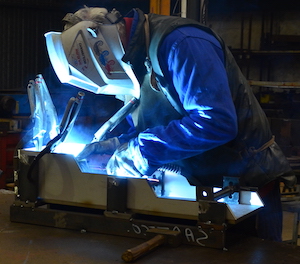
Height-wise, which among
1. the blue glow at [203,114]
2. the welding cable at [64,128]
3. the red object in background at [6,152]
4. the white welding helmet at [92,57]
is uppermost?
the white welding helmet at [92,57]

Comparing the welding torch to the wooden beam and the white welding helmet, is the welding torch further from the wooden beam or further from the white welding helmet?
the wooden beam

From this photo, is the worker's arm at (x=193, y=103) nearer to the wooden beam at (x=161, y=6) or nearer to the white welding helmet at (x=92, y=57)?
the white welding helmet at (x=92, y=57)

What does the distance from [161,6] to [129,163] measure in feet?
12.5

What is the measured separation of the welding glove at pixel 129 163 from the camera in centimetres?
178

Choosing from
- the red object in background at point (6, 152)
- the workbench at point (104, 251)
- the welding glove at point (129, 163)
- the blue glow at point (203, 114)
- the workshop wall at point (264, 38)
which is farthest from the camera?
the workshop wall at point (264, 38)

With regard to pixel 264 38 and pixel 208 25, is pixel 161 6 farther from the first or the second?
pixel 264 38

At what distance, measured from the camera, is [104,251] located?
1.57 meters

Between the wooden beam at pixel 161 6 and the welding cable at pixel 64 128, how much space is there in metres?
3.59

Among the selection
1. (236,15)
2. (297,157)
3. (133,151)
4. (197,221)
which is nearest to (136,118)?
(133,151)

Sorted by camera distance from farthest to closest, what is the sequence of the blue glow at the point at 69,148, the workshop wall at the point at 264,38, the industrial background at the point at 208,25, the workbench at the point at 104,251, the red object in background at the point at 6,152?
1. the workshop wall at the point at 264,38
2. the industrial background at the point at 208,25
3. the red object in background at the point at 6,152
4. the blue glow at the point at 69,148
5. the workbench at the point at 104,251

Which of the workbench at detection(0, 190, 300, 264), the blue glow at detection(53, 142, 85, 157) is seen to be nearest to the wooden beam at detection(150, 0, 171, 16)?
the blue glow at detection(53, 142, 85, 157)

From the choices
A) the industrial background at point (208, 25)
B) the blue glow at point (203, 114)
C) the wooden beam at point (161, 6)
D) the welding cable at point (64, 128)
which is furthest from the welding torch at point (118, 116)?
the wooden beam at point (161, 6)

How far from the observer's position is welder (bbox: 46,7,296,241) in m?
1.66

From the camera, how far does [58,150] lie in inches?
78.0
